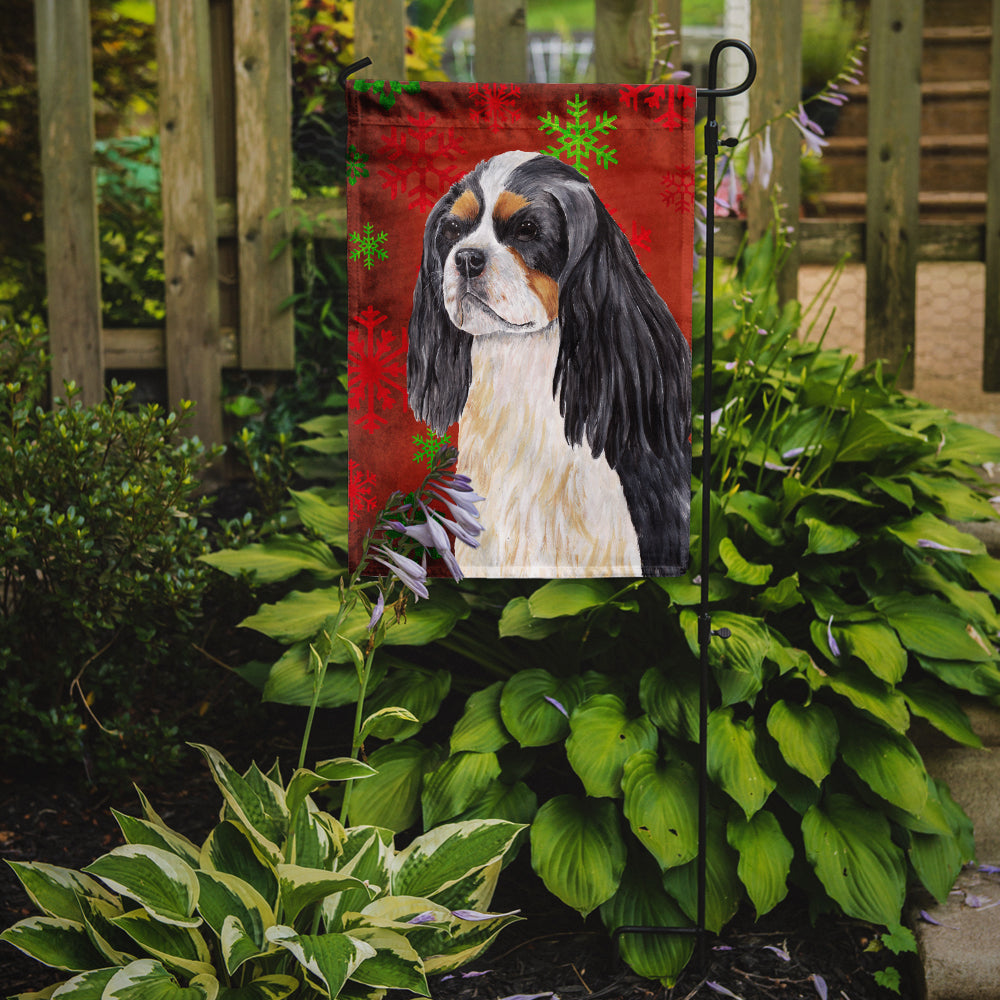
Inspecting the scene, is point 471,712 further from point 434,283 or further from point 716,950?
point 434,283

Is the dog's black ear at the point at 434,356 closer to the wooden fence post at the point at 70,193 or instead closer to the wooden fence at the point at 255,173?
the wooden fence at the point at 255,173

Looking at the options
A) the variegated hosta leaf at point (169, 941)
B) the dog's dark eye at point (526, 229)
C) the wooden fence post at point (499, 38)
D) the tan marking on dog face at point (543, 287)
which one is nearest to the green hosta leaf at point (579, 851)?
the variegated hosta leaf at point (169, 941)

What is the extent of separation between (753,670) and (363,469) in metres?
0.86

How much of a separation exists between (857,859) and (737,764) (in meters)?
0.30

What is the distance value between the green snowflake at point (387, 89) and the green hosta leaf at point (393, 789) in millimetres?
1290

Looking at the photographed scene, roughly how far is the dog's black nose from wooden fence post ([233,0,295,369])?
1.63 metres

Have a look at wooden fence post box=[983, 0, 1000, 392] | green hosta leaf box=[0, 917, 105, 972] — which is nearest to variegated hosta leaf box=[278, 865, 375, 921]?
green hosta leaf box=[0, 917, 105, 972]

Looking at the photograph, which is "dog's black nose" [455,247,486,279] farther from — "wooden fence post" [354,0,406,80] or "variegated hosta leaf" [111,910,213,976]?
"wooden fence post" [354,0,406,80]

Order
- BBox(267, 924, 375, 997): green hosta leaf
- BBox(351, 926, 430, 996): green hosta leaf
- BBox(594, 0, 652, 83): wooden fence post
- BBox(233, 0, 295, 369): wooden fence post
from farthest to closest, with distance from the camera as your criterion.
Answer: BBox(233, 0, 295, 369): wooden fence post < BBox(594, 0, 652, 83): wooden fence post < BBox(351, 926, 430, 996): green hosta leaf < BBox(267, 924, 375, 997): green hosta leaf

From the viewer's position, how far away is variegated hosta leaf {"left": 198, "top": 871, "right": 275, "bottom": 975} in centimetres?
154

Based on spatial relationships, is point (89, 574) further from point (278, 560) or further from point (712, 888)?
point (712, 888)

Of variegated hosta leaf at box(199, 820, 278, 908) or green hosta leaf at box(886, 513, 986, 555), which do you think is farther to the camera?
green hosta leaf at box(886, 513, 986, 555)

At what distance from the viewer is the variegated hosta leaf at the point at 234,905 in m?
1.54

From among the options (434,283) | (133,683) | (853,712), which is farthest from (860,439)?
(133,683)
